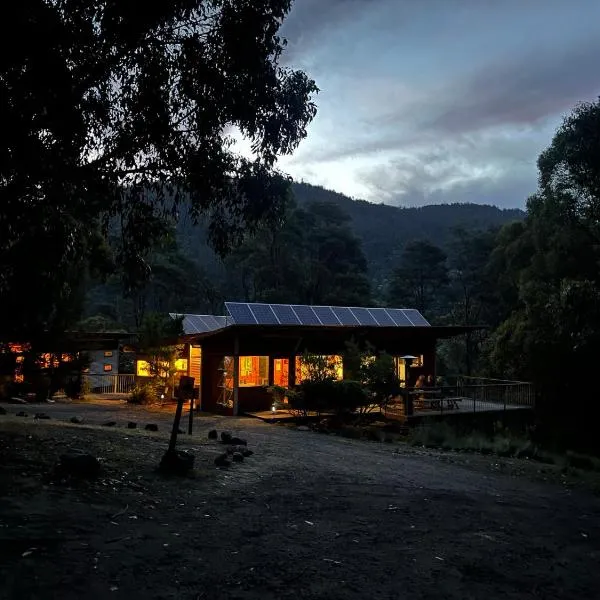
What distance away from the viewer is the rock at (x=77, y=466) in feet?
20.4

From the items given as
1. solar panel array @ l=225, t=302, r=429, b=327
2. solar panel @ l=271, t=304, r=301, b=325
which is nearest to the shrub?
solar panel array @ l=225, t=302, r=429, b=327

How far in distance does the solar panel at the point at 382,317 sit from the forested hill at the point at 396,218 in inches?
2507

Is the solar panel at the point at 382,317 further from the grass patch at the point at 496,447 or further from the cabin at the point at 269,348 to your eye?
the grass patch at the point at 496,447

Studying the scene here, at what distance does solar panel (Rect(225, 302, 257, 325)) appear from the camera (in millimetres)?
20125

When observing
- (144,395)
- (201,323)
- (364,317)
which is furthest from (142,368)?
(364,317)

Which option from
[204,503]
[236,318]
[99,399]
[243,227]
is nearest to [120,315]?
[99,399]

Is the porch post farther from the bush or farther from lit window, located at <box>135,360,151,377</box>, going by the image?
lit window, located at <box>135,360,151,377</box>

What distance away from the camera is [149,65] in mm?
8516

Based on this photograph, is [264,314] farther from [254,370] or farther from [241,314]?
[254,370]

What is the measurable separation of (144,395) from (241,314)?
5203mm

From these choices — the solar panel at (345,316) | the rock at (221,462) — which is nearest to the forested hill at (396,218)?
the solar panel at (345,316)

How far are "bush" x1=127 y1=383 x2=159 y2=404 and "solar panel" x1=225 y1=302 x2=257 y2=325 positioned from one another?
15.2ft

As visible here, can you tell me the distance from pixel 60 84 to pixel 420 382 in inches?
692

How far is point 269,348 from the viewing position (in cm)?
2022
